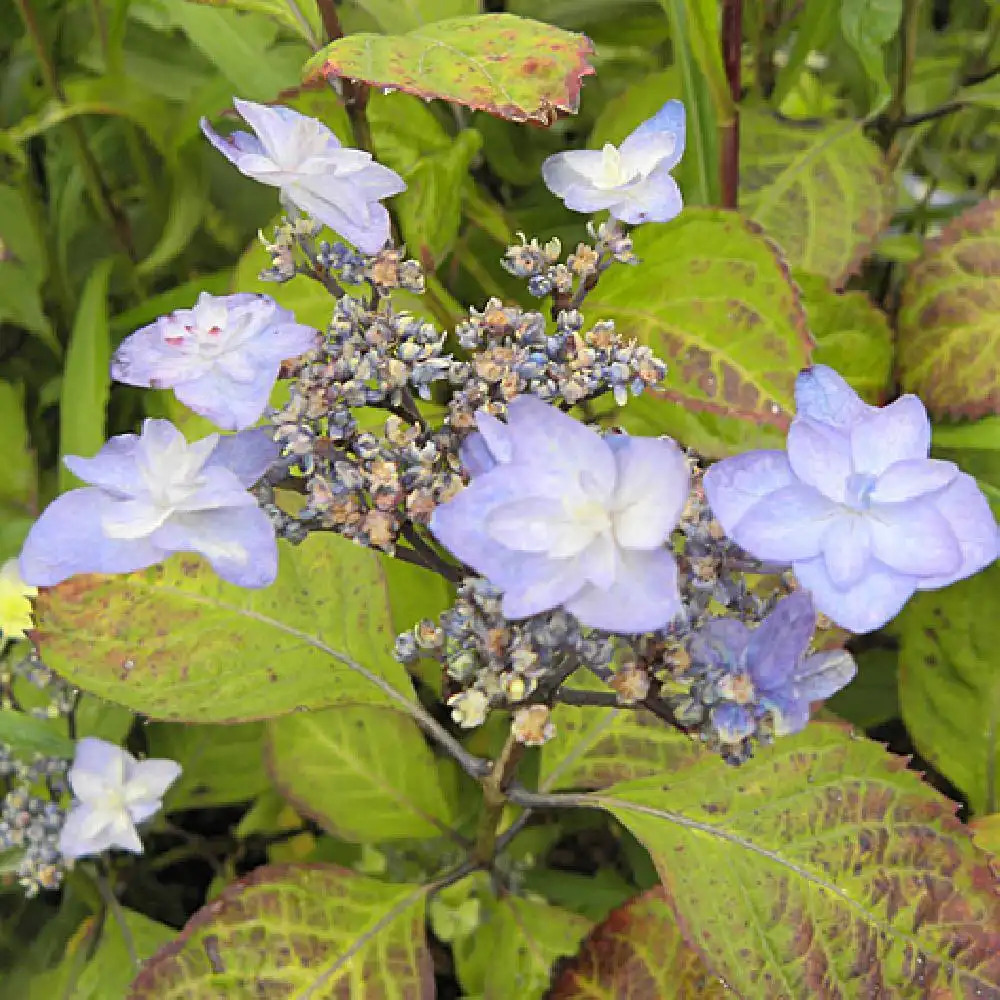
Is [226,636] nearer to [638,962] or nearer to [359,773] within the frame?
[359,773]

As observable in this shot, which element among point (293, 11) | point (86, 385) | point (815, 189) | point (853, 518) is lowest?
point (86, 385)

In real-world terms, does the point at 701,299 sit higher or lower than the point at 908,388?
higher

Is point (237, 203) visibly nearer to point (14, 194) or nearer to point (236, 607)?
point (14, 194)

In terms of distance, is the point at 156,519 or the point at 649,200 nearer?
the point at 156,519

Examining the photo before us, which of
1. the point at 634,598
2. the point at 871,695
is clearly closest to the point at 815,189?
the point at 871,695

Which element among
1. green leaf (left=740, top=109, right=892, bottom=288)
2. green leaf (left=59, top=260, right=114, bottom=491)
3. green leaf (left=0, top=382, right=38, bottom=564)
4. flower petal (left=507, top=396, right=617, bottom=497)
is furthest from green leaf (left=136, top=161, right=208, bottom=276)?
flower petal (left=507, top=396, right=617, bottom=497)

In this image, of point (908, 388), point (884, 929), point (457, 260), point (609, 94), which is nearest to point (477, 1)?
point (457, 260)
